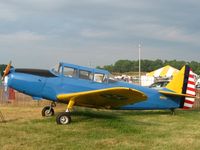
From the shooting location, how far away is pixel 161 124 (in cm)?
1004

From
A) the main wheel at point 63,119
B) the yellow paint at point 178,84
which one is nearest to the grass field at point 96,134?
the main wheel at point 63,119

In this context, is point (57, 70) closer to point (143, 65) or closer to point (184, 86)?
point (184, 86)

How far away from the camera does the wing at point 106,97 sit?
9557 millimetres

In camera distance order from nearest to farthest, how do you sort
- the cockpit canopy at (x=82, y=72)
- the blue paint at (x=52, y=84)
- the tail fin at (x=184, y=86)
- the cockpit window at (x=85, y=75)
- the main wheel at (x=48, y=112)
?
1. the blue paint at (x=52, y=84)
2. the cockpit canopy at (x=82, y=72)
3. the cockpit window at (x=85, y=75)
4. the main wheel at (x=48, y=112)
5. the tail fin at (x=184, y=86)

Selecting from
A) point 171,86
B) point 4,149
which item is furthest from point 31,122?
point 171,86

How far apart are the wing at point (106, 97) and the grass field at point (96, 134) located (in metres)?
0.57

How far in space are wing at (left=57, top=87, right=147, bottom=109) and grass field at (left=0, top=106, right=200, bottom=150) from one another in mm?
573

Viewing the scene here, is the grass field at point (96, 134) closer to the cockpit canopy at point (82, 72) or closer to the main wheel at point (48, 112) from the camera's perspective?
the main wheel at point (48, 112)

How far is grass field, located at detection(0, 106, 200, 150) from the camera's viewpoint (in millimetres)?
6762

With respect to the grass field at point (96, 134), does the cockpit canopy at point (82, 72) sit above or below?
above

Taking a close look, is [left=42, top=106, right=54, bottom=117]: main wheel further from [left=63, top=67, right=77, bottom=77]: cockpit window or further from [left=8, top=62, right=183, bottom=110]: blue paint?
[left=63, top=67, right=77, bottom=77]: cockpit window

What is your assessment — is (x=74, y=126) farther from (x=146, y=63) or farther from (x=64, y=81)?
(x=146, y=63)

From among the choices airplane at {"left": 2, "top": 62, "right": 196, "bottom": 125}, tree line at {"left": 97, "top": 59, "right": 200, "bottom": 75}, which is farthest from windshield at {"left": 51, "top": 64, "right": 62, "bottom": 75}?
tree line at {"left": 97, "top": 59, "right": 200, "bottom": 75}

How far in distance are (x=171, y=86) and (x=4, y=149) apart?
26.5 feet
